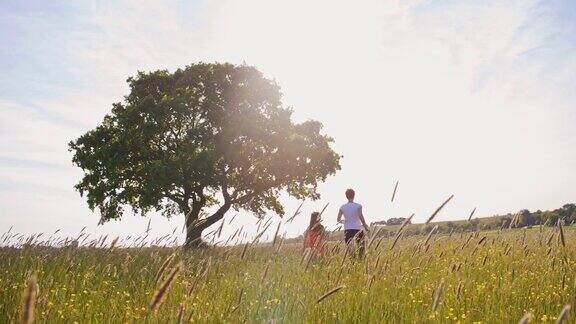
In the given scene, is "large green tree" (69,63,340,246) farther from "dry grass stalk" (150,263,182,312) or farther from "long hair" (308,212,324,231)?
"dry grass stalk" (150,263,182,312)

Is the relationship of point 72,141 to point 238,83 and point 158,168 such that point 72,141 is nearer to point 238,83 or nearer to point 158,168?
point 158,168

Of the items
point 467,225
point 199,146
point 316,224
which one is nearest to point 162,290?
point 316,224

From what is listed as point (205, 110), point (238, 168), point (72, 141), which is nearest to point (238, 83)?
point (205, 110)

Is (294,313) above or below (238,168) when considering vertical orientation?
below

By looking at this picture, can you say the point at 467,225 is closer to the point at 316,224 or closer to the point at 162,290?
the point at 316,224

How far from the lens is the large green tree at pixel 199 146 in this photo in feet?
85.6

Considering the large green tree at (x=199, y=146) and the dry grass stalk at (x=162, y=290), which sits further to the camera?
the large green tree at (x=199, y=146)

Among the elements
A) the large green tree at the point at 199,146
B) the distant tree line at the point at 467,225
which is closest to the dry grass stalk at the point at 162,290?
the distant tree line at the point at 467,225

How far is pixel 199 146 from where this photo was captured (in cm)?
2605

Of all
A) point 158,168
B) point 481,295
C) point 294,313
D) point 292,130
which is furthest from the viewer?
point 292,130

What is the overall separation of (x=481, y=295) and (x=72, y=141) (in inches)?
1071

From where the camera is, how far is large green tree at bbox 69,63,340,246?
26078 mm

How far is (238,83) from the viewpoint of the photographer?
29.1m

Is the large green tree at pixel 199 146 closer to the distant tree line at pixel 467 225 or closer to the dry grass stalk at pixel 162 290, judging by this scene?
the distant tree line at pixel 467 225
